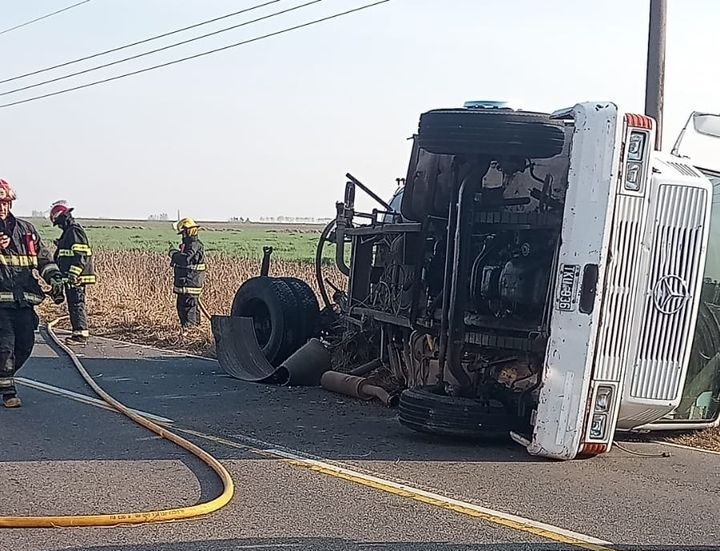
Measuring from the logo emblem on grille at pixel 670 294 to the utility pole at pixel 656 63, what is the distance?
4741 millimetres

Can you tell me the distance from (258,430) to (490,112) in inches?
109

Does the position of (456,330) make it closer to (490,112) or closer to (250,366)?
(490,112)

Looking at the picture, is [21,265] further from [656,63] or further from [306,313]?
[656,63]

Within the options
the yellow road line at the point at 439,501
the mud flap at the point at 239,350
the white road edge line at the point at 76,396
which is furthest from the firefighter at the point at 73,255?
the yellow road line at the point at 439,501

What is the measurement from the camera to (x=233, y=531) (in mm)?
4820

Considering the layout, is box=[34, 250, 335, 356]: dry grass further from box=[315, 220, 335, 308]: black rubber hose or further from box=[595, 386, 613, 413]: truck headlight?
box=[595, 386, 613, 413]: truck headlight

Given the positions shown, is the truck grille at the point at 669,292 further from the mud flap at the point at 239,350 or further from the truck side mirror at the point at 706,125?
the mud flap at the point at 239,350

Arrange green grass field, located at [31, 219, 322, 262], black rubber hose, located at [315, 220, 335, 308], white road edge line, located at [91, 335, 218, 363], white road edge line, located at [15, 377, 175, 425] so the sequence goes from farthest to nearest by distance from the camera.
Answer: green grass field, located at [31, 219, 322, 262]
white road edge line, located at [91, 335, 218, 363]
black rubber hose, located at [315, 220, 335, 308]
white road edge line, located at [15, 377, 175, 425]

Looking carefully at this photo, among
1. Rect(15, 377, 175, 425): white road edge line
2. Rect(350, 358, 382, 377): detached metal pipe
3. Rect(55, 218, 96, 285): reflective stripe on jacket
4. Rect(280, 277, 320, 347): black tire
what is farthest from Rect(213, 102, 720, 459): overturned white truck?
Rect(55, 218, 96, 285): reflective stripe on jacket

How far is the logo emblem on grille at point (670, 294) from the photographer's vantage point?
648 centimetres

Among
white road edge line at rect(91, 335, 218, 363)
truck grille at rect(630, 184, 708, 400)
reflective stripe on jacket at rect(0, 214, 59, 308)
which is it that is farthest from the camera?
white road edge line at rect(91, 335, 218, 363)

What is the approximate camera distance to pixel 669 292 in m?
6.51

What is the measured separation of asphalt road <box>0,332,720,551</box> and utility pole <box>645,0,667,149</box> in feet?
15.8

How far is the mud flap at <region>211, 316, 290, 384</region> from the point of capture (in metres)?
10.2
